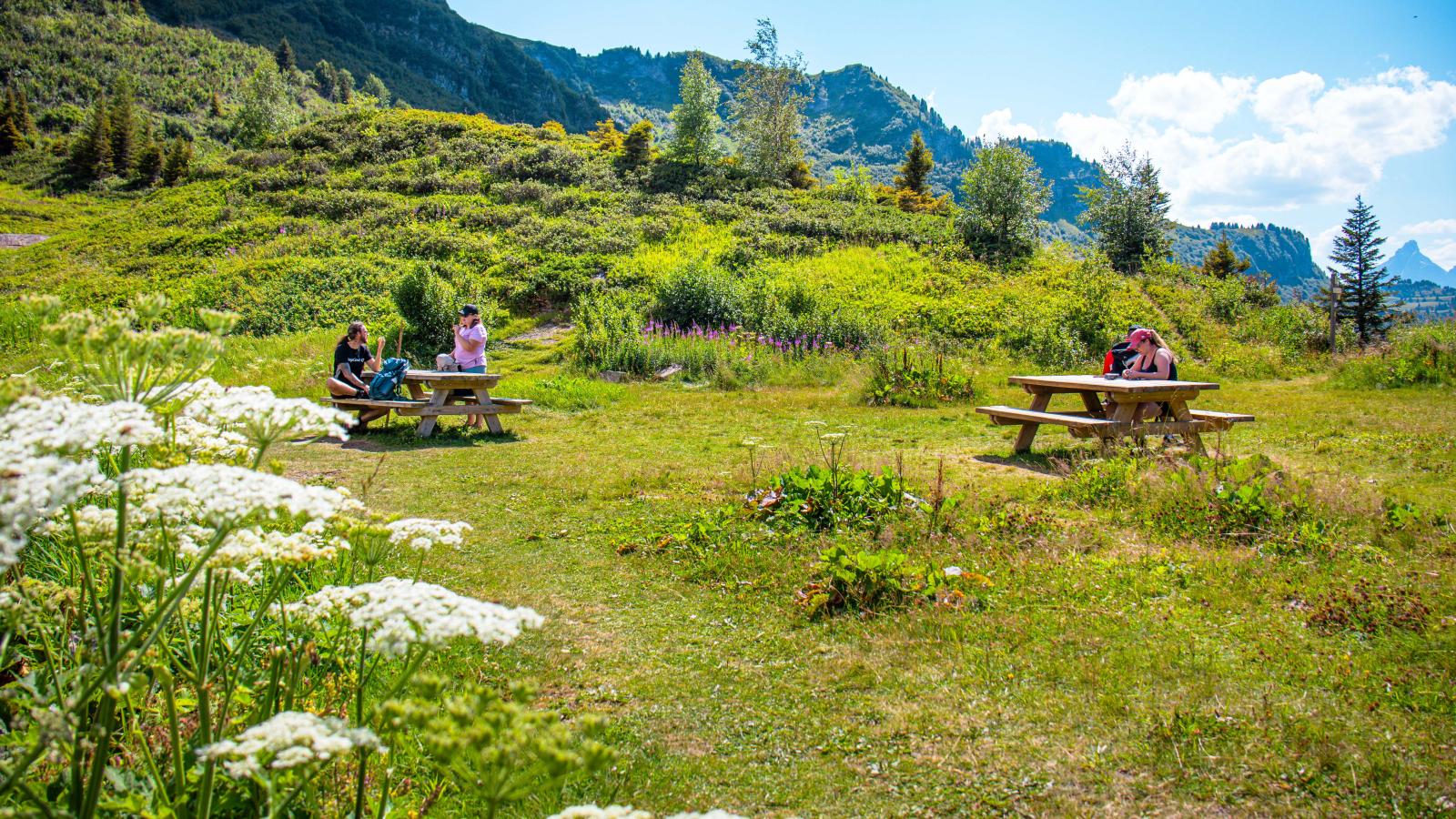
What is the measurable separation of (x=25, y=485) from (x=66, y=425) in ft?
0.57

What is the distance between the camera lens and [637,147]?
31.6 m

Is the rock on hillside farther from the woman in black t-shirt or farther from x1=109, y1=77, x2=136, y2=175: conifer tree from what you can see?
the woman in black t-shirt

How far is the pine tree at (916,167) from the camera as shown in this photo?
1527 inches

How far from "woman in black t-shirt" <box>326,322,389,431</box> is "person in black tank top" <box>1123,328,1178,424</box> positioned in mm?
8241

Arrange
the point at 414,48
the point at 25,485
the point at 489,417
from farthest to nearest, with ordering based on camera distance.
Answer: the point at 414,48, the point at 489,417, the point at 25,485

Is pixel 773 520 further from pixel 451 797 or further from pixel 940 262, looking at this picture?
pixel 940 262

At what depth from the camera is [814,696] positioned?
9.07 ft

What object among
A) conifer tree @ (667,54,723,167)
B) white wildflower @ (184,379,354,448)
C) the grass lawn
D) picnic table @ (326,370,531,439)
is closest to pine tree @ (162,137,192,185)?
conifer tree @ (667,54,723,167)

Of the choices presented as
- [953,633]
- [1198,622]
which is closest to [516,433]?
[953,633]

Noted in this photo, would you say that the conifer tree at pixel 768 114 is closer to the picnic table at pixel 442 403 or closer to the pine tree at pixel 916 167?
the pine tree at pixel 916 167

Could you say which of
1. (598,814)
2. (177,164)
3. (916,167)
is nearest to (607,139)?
(916,167)

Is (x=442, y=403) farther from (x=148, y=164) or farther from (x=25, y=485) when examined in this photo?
(x=148, y=164)

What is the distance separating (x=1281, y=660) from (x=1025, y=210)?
22.4 meters

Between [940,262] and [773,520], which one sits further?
[940,262]
